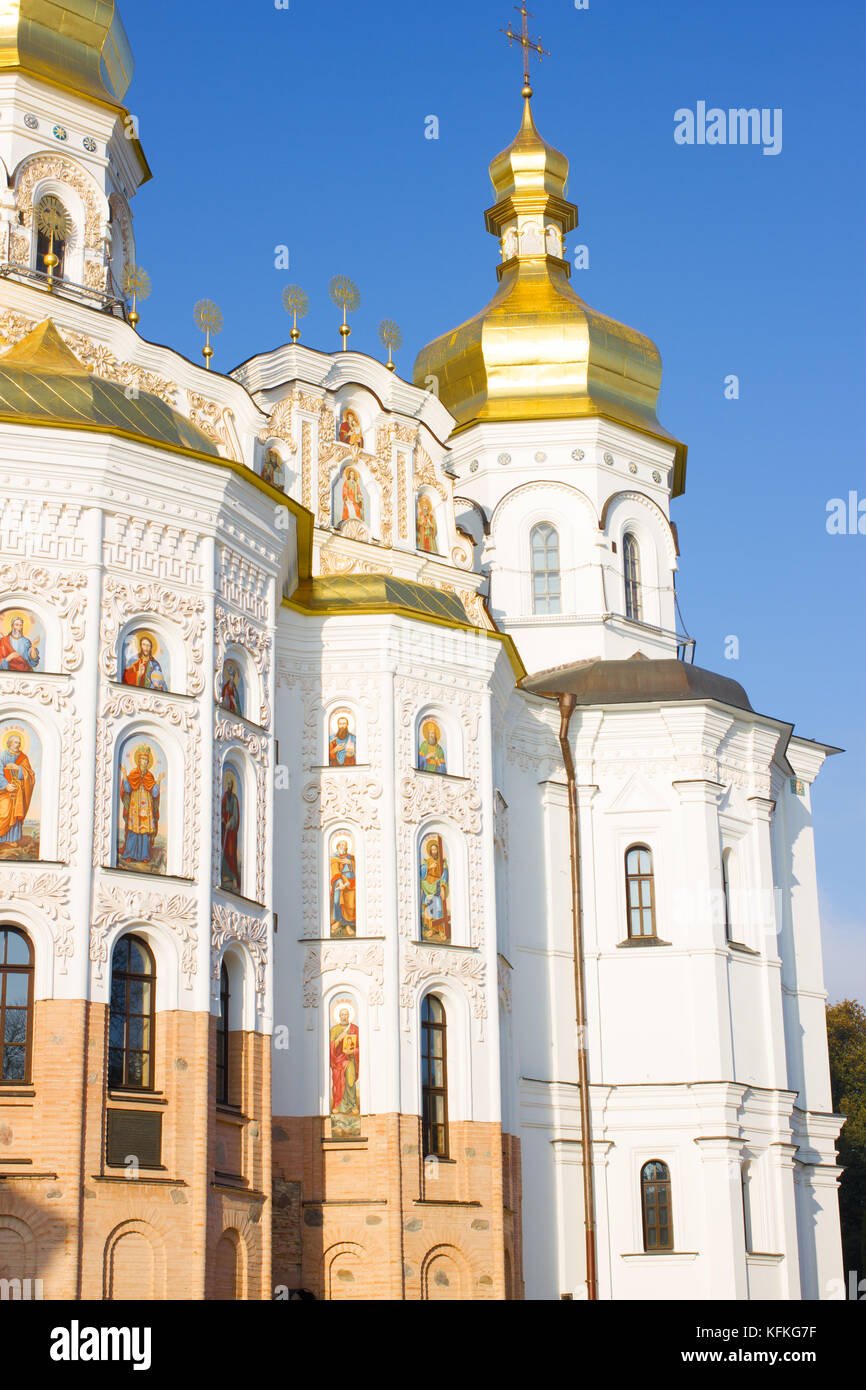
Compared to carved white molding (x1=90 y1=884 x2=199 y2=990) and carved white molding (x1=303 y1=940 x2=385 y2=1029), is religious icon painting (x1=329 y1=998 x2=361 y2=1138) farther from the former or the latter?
carved white molding (x1=90 y1=884 x2=199 y2=990)

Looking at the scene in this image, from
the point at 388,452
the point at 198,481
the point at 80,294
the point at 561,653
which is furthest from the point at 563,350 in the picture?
the point at 198,481

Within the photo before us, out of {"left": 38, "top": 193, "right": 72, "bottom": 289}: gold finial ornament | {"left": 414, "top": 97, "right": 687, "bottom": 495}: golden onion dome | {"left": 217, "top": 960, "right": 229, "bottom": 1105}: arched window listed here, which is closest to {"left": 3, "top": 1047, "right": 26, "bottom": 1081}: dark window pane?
{"left": 217, "top": 960, "right": 229, "bottom": 1105}: arched window

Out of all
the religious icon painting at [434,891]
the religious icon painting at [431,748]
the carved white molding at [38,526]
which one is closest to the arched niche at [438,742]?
the religious icon painting at [431,748]

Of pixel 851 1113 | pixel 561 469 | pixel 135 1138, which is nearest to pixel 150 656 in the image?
pixel 135 1138

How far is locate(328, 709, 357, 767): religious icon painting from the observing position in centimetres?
2161

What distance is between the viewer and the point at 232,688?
1950cm

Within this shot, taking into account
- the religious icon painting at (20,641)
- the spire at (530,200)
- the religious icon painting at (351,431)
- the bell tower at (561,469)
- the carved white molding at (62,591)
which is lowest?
the religious icon painting at (20,641)

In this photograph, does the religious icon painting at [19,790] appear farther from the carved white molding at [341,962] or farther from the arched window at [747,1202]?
the arched window at [747,1202]

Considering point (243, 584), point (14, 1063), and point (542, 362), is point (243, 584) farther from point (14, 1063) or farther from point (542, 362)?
point (542, 362)

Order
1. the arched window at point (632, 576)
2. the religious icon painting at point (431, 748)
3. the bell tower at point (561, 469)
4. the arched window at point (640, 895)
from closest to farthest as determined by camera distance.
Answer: the religious icon painting at point (431, 748) < the arched window at point (640, 895) < the bell tower at point (561, 469) < the arched window at point (632, 576)

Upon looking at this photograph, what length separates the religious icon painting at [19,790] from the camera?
17281mm

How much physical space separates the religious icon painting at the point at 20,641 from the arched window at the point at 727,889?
11592 mm

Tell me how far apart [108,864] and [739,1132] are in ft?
36.8

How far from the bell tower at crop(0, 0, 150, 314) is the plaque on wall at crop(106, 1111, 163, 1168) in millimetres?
10854
